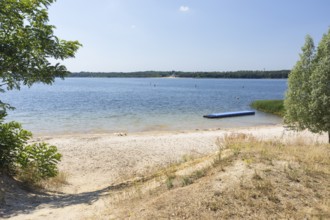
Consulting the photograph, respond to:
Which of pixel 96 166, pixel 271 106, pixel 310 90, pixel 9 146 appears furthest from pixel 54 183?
pixel 271 106

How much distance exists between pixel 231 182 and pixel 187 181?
3.55 ft

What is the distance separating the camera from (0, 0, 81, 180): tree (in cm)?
887

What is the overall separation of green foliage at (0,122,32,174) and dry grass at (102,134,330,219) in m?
4.53

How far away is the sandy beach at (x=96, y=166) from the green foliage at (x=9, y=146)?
1555 mm

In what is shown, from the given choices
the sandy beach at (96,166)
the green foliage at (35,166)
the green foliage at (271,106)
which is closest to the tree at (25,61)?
the green foliage at (35,166)

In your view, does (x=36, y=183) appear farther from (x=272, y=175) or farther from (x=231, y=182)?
(x=272, y=175)

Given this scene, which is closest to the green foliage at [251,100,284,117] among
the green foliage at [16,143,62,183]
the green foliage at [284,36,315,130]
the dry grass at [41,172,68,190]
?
the green foliage at [284,36,315,130]

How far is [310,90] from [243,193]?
10274 mm

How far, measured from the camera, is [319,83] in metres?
13.6

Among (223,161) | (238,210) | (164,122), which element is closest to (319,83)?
(223,161)

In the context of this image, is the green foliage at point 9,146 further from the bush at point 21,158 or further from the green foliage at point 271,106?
the green foliage at point 271,106

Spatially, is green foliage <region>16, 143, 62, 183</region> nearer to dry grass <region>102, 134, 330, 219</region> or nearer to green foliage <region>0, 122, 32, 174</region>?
green foliage <region>0, 122, 32, 174</region>

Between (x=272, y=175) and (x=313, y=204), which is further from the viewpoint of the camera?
(x=272, y=175)

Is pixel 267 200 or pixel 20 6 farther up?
pixel 20 6
